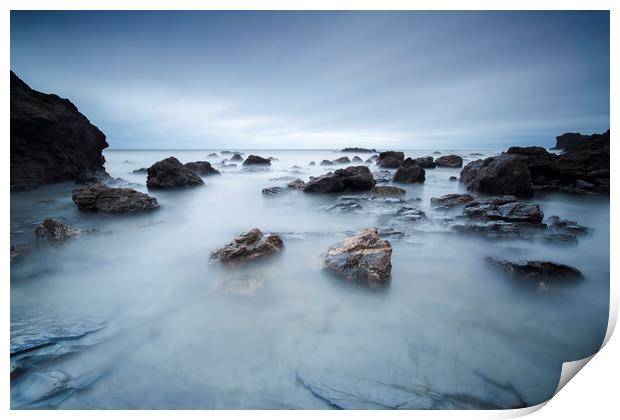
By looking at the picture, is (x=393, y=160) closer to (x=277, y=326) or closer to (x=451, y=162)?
(x=451, y=162)

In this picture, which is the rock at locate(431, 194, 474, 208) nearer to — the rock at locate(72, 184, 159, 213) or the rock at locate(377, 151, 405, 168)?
the rock at locate(72, 184, 159, 213)

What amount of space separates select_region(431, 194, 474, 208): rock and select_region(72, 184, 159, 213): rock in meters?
6.33

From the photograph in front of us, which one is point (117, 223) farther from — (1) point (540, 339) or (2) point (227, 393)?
(1) point (540, 339)

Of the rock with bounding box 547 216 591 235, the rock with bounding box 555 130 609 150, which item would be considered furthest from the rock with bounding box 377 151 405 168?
the rock with bounding box 547 216 591 235

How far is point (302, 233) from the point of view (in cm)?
438

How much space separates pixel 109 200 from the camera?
540cm

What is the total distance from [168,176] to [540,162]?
12.0 m

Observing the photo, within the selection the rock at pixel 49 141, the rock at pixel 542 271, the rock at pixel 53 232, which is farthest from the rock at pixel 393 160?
the rock at pixel 53 232

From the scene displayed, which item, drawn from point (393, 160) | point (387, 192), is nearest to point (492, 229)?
point (387, 192)

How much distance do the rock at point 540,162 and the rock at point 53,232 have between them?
11141 millimetres

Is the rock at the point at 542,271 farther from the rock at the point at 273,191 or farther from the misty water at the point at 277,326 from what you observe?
the rock at the point at 273,191

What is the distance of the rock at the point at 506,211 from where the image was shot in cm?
466
